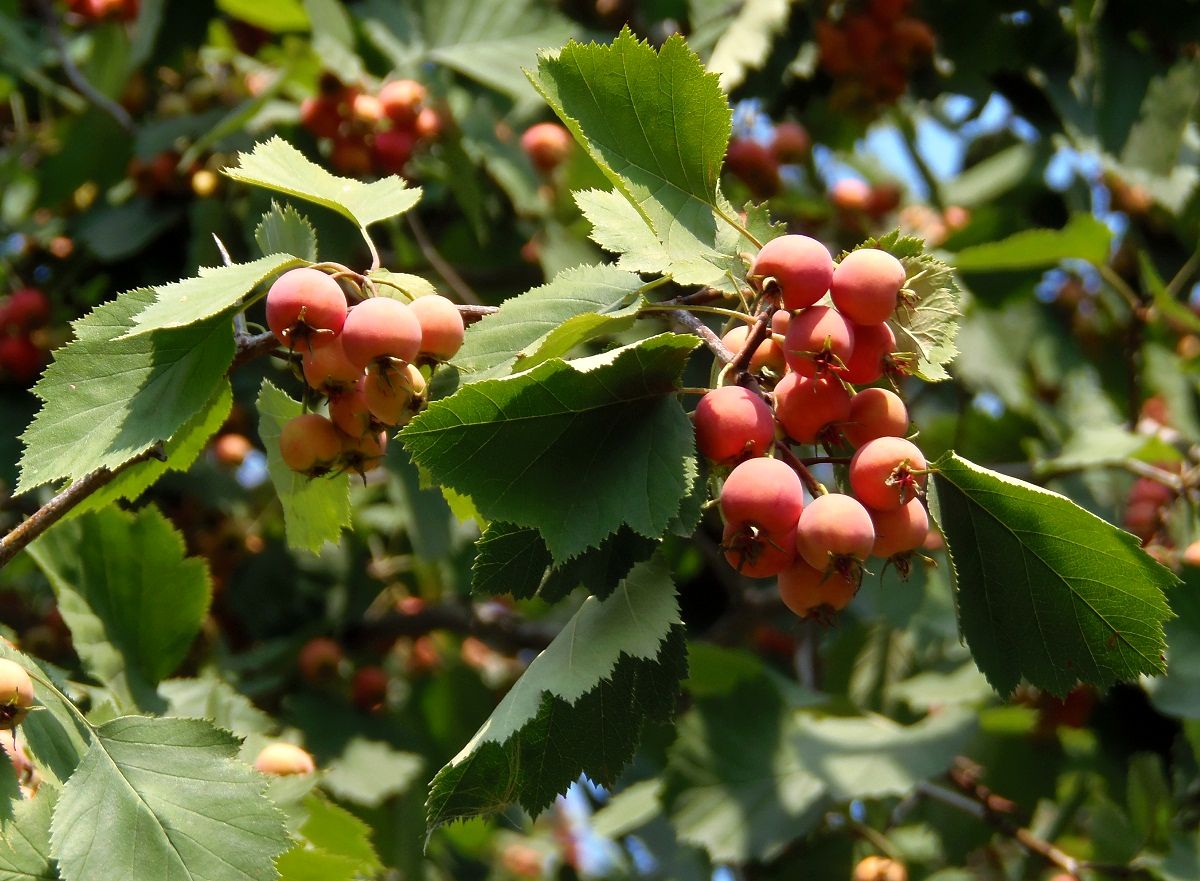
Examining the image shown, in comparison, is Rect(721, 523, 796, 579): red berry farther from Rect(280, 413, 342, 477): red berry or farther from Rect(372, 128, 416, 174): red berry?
Rect(372, 128, 416, 174): red berry

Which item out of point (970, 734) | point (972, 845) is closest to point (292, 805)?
point (970, 734)

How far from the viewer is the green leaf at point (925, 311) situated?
53.1 inches

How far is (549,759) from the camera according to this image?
1.34 m

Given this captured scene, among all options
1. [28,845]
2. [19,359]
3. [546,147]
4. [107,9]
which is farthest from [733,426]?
[107,9]

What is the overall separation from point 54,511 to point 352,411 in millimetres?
361

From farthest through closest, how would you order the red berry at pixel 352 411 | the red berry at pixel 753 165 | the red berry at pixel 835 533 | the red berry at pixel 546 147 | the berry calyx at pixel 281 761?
1. the red berry at pixel 753 165
2. the red berry at pixel 546 147
3. the berry calyx at pixel 281 761
4. the red berry at pixel 352 411
5. the red berry at pixel 835 533

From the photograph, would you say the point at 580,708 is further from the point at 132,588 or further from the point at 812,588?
the point at 132,588

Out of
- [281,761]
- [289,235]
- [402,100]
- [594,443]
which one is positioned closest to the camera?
[594,443]

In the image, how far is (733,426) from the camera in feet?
4.10

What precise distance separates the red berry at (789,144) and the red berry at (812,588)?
91.3 inches

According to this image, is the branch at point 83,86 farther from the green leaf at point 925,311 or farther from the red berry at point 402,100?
the green leaf at point 925,311

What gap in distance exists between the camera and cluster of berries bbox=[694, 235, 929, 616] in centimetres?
122

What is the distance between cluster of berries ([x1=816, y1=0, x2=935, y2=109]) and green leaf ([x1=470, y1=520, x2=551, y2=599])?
7.28 ft

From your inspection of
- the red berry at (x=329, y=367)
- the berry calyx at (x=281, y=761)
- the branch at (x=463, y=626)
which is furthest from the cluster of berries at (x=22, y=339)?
the red berry at (x=329, y=367)
